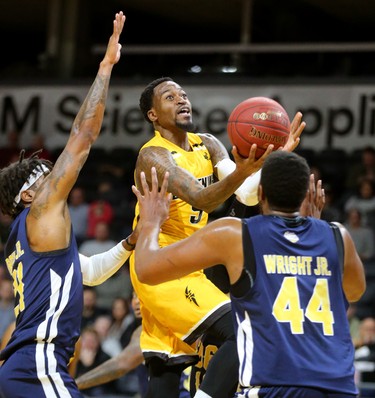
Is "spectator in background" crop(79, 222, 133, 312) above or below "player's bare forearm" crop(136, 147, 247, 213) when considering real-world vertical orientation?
below

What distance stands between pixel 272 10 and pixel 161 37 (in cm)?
281

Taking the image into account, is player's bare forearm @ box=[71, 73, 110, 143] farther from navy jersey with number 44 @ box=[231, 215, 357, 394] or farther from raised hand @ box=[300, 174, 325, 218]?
navy jersey with number 44 @ box=[231, 215, 357, 394]

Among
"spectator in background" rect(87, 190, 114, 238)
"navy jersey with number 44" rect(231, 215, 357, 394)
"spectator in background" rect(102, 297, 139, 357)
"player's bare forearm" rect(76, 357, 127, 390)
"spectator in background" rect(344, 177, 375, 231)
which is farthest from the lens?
"spectator in background" rect(87, 190, 114, 238)

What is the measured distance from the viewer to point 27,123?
1597 cm

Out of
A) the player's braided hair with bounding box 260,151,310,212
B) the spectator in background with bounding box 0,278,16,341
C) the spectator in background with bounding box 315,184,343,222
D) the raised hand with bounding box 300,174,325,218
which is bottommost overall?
the spectator in background with bounding box 0,278,16,341

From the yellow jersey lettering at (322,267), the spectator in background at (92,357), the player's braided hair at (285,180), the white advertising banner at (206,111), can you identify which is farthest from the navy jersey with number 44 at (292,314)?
the white advertising banner at (206,111)

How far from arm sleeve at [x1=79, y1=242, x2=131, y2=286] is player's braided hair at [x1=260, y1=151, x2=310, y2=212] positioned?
168 centimetres

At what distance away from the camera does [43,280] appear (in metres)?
4.85

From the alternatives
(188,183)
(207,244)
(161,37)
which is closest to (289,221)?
(207,244)

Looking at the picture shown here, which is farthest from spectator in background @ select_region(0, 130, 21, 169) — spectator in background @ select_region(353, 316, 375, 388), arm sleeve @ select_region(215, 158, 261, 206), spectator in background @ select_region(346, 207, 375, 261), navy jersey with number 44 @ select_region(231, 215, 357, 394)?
navy jersey with number 44 @ select_region(231, 215, 357, 394)

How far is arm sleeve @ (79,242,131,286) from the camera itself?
5.65 m

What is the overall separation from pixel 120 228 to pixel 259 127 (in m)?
8.72

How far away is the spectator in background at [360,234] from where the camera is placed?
12352 millimetres

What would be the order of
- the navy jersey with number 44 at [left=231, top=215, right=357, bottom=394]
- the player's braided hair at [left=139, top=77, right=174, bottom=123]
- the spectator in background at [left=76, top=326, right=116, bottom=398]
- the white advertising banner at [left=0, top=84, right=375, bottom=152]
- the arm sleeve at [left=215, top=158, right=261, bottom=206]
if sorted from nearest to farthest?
the navy jersey with number 44 at [left=231, top=215, right=357, bottom=394], the arm sleeve at [left=215, top=158, right=261, bottom=206], the player's braided hair at [left=139, top=77, right=174, bottom=123], the spectator in background at [left=76, top=326, right=116, bottom=398], the white advertising banner at [left=0, top=84, right=375, bottom=152]
